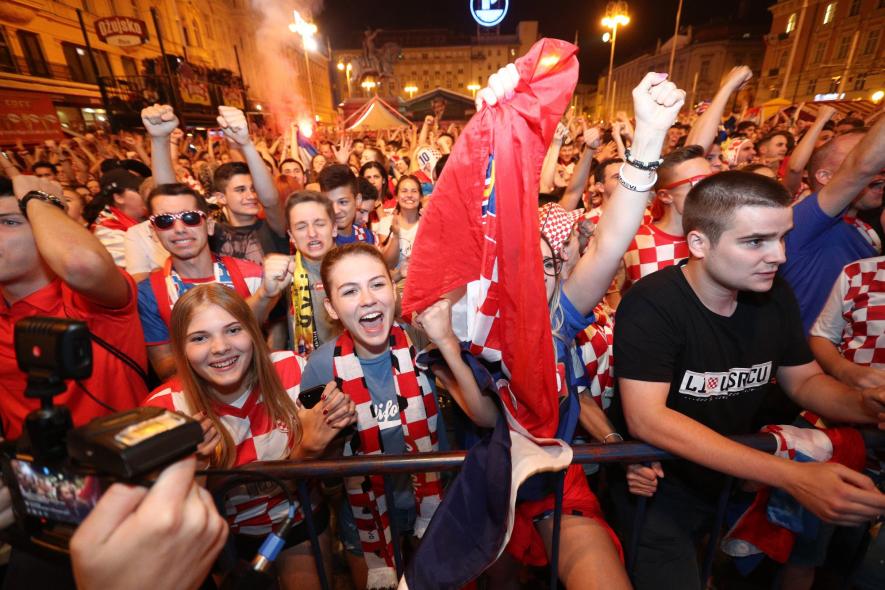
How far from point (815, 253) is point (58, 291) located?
4.40 m

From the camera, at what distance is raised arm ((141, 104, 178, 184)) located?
10.6 feet

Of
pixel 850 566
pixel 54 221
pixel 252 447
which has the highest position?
pixel 54 221

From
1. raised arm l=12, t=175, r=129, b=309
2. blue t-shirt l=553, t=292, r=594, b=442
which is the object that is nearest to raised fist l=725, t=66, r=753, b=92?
blue t-shirt l=553, t=292, r=594, b=442

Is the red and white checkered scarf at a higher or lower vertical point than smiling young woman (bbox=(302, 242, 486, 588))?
higher

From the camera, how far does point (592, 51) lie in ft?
245

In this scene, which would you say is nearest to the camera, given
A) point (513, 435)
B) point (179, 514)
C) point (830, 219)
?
point (179, 514)

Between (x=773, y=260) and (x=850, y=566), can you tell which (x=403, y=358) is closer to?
(x=773, y=260)

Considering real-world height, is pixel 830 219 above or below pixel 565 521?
above

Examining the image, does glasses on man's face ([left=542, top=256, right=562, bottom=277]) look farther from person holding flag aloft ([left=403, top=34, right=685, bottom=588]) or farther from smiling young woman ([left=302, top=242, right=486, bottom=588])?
smiling young woman ([left=302, top=242, right=486, bottom=588])

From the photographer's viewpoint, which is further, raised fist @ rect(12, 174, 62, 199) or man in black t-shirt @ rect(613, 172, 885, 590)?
raised fist @ rect(12, 174, 62, 199)

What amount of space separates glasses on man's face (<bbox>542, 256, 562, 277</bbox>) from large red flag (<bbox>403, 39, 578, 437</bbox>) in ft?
2.05

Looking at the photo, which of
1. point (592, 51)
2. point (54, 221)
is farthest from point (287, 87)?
point (592, 51)

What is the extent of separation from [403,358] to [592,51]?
295 ft

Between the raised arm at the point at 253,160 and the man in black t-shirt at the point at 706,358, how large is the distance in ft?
10.2
